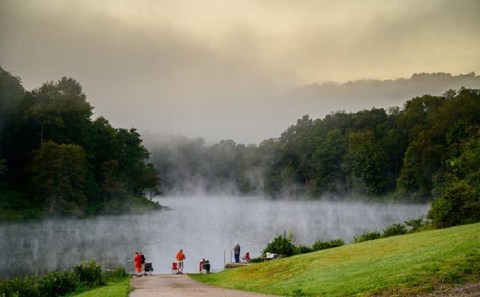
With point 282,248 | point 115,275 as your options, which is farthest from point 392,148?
point 115,275

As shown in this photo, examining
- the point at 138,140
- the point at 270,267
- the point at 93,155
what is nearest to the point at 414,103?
the point at 138,140

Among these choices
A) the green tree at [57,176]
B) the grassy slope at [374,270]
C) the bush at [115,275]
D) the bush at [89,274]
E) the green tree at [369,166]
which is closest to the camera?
the grassy slope at [374,270]

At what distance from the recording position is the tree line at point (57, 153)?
94625mm

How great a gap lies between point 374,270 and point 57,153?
8191 cm

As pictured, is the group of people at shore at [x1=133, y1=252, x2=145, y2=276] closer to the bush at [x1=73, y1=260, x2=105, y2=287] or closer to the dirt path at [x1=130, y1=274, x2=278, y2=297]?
the bush at [x1=73, y1=260, x2=105, y2=287]

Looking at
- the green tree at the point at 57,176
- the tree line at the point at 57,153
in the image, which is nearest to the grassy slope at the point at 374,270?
the green tree at the point at 57,176

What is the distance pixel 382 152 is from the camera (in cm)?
15038

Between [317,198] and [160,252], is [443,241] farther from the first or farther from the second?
[317,198]

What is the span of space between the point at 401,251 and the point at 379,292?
8797mm

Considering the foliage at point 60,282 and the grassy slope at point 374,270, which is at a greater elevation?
the grassy slope at point 374,270

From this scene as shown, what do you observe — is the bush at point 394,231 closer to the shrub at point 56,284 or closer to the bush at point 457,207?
the bush at point 457,207

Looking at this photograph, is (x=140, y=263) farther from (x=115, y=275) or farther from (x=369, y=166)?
(x=369, y=166)

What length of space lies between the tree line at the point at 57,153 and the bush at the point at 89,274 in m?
61.3

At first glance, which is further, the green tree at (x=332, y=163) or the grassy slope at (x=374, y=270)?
the green tree at (x=332, y=163)
